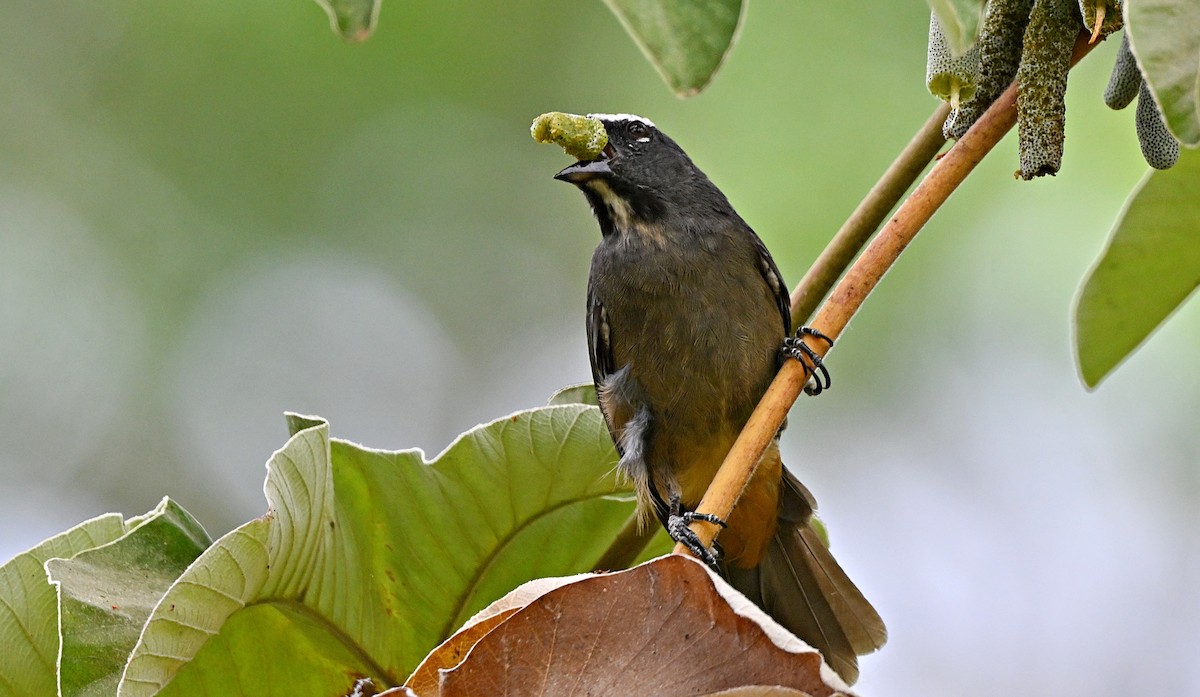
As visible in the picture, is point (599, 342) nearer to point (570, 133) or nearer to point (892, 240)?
point (570, 133)

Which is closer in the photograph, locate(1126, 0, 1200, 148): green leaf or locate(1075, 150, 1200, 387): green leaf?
locate(1126, 0, 1200, 148): green leaf

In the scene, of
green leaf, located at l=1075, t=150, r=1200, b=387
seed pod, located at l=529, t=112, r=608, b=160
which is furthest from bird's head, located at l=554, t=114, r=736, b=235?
green leaf, located at l=1075, t=150, r=1200, b=387

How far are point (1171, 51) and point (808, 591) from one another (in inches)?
68.0

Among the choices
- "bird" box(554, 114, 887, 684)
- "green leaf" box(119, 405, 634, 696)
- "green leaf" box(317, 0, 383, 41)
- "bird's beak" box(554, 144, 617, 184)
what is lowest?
"bird" box(554, 114, 887, 684)

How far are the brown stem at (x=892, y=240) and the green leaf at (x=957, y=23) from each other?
0.25 metres

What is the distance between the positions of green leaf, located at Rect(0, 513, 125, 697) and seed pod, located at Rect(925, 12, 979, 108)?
1054 mm

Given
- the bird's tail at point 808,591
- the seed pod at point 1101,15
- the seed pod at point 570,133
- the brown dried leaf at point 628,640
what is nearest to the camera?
the brown dried leaf at point 628,640

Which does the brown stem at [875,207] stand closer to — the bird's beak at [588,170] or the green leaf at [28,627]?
the green leaf at [28,627]

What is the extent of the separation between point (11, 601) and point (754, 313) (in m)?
1.55

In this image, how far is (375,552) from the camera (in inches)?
60.9

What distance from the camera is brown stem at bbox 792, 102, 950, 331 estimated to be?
4.25 feet

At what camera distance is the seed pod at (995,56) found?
1231 millimetres

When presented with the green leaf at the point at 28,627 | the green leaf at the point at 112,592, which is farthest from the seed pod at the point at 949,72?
the green leaf at the point at 28,627

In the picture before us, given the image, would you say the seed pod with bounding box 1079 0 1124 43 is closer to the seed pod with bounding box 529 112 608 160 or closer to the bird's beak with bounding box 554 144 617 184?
the seed pod with bounding box 529 112 608 160
